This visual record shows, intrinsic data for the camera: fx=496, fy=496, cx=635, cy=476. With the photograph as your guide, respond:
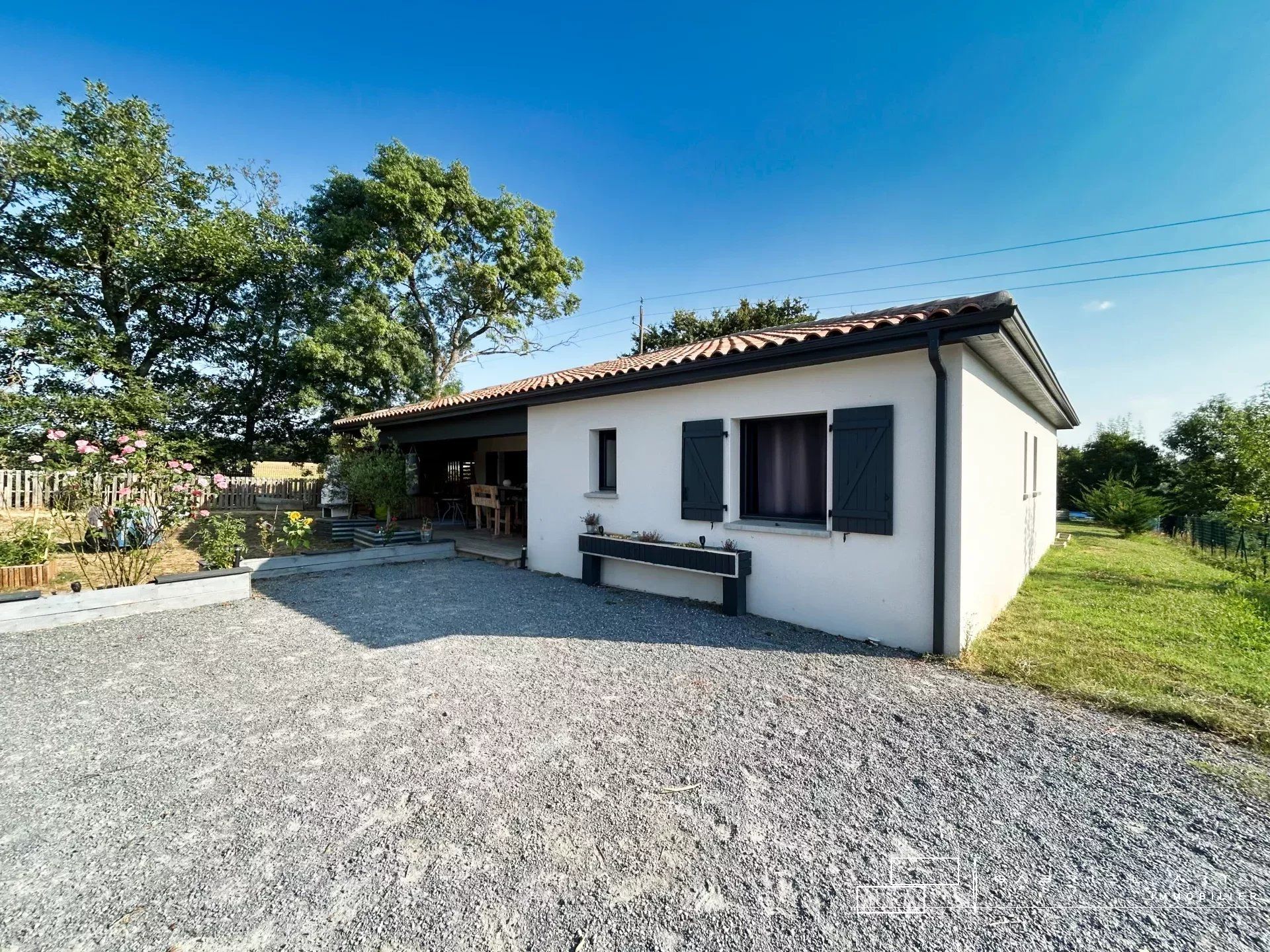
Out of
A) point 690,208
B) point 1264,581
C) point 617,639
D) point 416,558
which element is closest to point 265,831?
point 617,639

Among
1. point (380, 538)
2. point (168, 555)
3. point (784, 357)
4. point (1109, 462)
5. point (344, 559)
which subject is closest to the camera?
point (784, 357)

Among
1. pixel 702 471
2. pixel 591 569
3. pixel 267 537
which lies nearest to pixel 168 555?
pixel 267 537

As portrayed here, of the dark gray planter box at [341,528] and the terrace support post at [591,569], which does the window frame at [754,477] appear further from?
the dark gray planter box at [341,528]

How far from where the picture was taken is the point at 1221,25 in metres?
6.46

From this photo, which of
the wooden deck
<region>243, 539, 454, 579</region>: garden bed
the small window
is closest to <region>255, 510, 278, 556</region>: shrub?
<region>243, 539, 454, 579</region>: garden bed

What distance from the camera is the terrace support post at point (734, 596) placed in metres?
5.34

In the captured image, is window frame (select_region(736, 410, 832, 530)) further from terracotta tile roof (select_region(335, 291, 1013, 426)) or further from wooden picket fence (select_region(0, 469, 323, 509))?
wooden picket fence (select_region(0, 469, 323, 509))

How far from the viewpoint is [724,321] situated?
1950 centimetres

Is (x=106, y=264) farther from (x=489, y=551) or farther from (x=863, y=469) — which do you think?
(x=863, y=469)

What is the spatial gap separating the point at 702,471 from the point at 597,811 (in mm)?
3939

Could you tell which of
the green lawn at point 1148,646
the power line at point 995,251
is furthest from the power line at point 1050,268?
the green lawn at point 1148,646

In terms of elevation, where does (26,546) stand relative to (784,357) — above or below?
below

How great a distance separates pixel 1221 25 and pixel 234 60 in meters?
15.1

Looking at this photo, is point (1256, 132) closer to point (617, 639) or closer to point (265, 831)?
point (617, 639)
